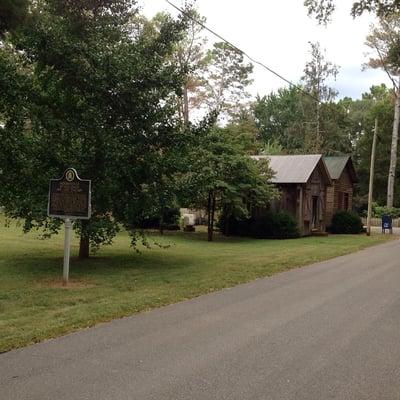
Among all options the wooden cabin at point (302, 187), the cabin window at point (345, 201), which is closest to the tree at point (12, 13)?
the wooden cabin at point (302, 187)

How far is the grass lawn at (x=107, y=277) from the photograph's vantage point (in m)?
8.08

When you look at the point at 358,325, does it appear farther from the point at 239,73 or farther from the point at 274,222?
the point at 239,73

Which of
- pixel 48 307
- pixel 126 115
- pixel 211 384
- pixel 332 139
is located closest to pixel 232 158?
pixel 126 115

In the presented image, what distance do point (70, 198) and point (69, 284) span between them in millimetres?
1722

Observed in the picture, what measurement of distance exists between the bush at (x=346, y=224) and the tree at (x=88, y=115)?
21082 mm

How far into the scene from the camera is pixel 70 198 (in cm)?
1142

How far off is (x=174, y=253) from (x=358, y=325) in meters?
11.1

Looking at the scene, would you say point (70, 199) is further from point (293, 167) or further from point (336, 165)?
point (336, 165)

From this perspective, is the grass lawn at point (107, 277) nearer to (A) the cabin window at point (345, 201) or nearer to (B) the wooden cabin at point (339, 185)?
(B) the wooden cabin at point (339, 185)

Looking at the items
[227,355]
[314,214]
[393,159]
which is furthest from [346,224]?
[227,355]

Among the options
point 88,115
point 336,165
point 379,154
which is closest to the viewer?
point 88,115

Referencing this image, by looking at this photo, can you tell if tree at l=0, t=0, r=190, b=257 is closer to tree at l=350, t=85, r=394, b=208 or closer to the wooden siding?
the wooden siding

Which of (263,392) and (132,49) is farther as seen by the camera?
(132,49)

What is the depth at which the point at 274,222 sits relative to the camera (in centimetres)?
2795
